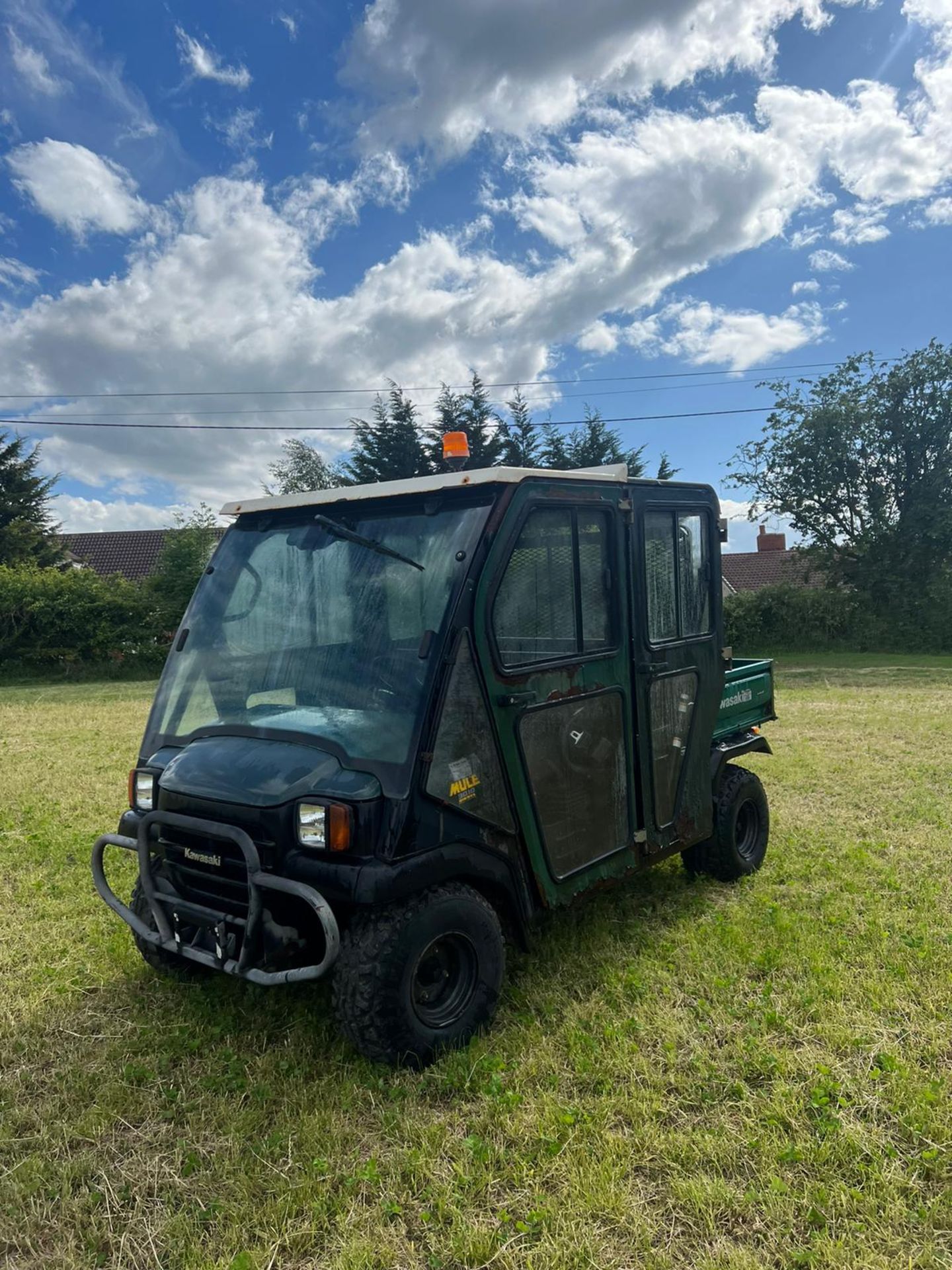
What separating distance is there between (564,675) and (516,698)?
13.0 inches

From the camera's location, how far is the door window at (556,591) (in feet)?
10.2

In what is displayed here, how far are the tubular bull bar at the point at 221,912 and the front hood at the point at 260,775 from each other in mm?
121

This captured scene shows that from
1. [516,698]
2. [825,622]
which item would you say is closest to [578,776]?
[516,698]

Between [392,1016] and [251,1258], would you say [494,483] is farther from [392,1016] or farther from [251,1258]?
[251,1258]

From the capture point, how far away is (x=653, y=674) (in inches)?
149

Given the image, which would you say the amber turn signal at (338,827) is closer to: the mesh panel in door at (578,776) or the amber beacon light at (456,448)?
the mesh panel in door at (578,776)

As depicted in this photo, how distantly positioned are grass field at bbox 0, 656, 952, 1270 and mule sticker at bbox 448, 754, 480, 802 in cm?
93

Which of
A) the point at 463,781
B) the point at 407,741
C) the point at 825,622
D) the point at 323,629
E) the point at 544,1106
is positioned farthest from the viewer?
the point at 825,622

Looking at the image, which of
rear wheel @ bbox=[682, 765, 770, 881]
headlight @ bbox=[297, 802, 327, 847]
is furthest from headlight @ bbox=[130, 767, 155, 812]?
rear wheel @ bbox=[682, 765, 770, 881]

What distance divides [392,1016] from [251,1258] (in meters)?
0.75

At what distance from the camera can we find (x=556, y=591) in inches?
130

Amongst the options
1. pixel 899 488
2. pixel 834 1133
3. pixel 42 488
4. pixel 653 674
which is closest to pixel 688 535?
pixel 653 674

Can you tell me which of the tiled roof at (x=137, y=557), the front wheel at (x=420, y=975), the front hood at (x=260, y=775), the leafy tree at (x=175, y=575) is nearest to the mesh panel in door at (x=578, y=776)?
the front wheel at (x=420, y=975)

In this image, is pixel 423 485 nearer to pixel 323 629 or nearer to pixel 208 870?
pixel 323 629
